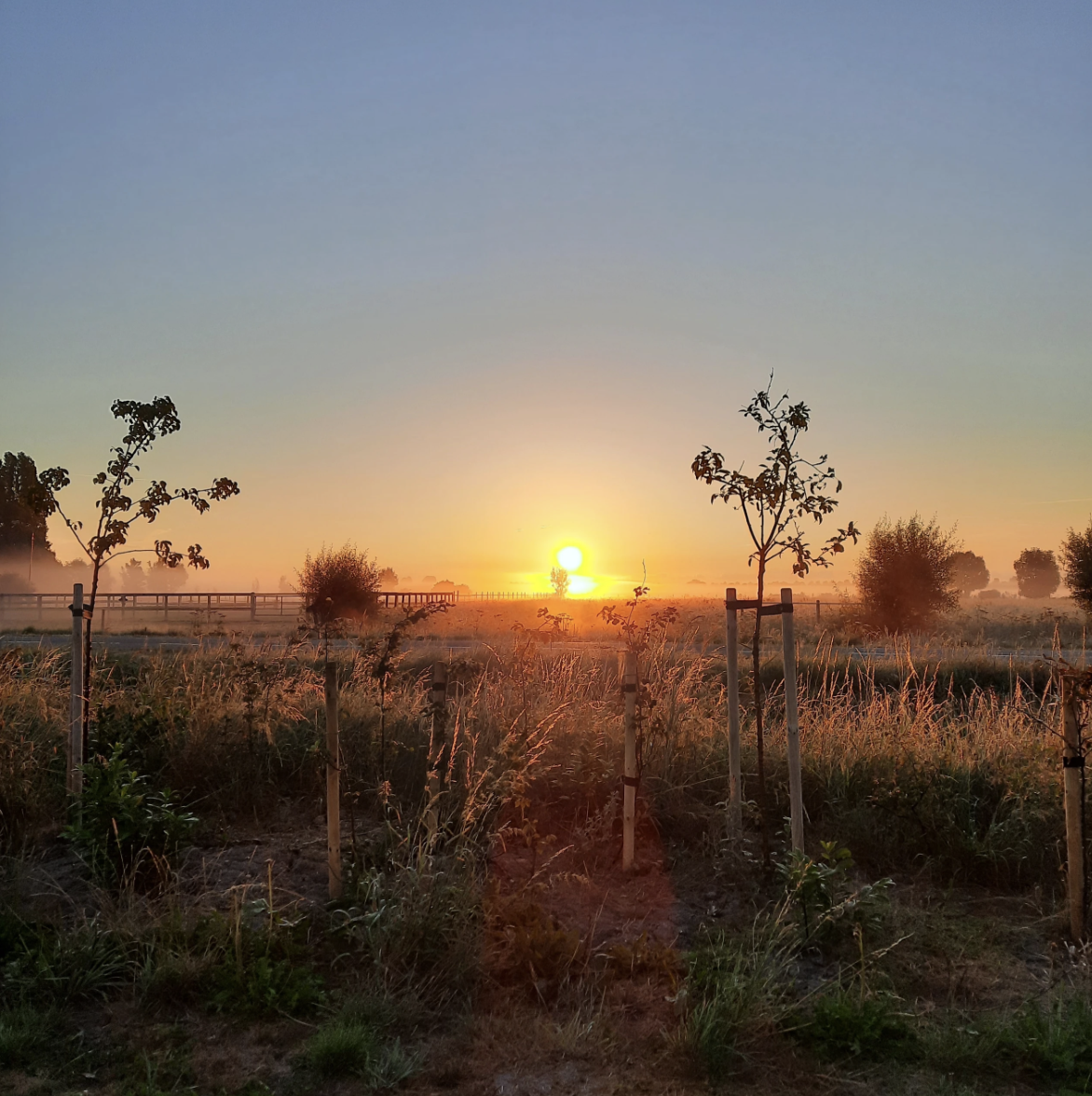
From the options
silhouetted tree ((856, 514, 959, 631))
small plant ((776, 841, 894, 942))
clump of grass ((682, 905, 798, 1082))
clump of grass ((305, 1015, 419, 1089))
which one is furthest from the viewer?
silhouetted tree ((856, 514, 959, 631))

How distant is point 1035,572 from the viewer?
103 m

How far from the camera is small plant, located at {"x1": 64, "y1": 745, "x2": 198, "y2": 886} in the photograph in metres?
5.19

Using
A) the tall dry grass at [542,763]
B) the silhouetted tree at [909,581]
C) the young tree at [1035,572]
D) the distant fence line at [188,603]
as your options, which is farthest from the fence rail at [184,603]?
the young tree at [1035,572]

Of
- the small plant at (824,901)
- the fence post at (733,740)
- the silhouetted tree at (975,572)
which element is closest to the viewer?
the small plant at (824,901)

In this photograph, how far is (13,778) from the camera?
6.07m

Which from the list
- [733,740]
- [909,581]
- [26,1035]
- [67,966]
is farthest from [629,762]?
[909,581]

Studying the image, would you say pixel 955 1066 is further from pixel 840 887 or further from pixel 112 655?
pixel 112 655

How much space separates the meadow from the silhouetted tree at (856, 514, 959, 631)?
852 inches

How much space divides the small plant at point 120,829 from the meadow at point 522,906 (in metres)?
0.02

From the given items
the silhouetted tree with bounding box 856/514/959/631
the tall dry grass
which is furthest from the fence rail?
the tall dry grass

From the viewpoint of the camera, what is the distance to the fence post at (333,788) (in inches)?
198

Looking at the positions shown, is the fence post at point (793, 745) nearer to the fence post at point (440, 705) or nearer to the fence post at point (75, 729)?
the fence post at point (440, 705)

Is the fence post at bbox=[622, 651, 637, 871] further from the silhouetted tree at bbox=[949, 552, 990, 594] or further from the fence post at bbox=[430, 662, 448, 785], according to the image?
the silhouetted tree at bbox=[949, 552, 990, 594]

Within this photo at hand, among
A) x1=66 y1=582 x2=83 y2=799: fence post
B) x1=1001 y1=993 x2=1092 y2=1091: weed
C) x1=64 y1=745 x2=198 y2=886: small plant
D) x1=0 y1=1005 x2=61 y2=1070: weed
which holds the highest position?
x1=66 y1=582 x2=83 y2=799: fence post
